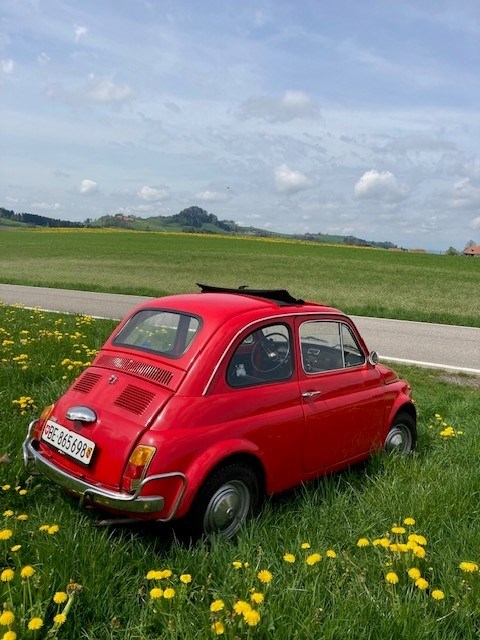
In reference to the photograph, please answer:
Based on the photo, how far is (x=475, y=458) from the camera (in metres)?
4.63

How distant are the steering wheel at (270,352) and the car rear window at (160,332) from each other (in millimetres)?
521

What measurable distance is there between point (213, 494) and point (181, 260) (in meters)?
35.5

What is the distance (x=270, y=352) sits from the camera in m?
4.04

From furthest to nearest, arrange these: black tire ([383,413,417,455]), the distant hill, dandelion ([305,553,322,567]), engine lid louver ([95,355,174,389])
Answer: the distant hill < black tire ([383,413,417,455]) < engine lid louver ([95,355,174,389]) < dandelion ([305,553,322,567])

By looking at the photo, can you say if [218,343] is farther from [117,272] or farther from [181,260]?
[181,260]

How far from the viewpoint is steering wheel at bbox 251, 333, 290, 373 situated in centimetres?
389

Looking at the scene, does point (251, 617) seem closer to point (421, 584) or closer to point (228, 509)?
point (421, 584)

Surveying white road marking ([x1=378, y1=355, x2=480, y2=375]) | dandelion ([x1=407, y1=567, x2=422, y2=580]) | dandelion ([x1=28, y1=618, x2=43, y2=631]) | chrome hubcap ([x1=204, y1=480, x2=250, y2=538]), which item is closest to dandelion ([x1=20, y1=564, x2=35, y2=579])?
dandelion ([x1=28, y1=618, x2=43, y2=631])

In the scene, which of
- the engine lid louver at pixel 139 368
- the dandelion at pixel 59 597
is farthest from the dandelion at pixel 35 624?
the engine lid louver at pixel 139 368

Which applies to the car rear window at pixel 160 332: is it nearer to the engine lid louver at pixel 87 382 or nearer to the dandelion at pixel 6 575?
the engine lid louver at pixel 87 382

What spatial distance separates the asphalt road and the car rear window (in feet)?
20.7

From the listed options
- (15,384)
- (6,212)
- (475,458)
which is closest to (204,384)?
(475,458)

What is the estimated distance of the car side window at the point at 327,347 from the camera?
421cm

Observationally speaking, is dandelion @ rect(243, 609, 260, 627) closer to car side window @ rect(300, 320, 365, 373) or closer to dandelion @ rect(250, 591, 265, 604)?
dandelion @ rect(250, 591, 265, 604)
